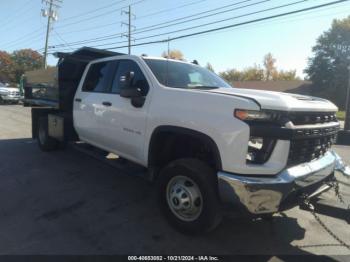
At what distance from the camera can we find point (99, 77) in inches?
208

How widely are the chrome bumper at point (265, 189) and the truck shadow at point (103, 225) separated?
0.66 m

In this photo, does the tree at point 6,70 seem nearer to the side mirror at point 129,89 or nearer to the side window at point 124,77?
Result: the side window at point 124,77

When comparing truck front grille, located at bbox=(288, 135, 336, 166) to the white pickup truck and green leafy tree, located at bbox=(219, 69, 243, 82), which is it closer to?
the white pickup truck

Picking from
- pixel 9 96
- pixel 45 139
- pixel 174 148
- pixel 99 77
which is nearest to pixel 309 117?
pixel 174 148

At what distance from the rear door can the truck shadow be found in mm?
820

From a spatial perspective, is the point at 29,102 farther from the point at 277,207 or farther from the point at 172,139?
the point at 277,207

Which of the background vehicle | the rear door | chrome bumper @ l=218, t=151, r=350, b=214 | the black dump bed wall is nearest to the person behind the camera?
chrome bumper @ l=218, t=151, r=350, b=214

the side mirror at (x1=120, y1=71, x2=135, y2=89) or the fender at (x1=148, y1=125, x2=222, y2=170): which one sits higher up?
the side mirror at (x1=120, y1=71, x2=135, y2=89)

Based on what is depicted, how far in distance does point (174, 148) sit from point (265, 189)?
1.40 meters

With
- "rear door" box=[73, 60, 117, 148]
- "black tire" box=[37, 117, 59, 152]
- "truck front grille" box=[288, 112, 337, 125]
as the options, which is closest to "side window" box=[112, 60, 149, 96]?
"rear door" box=[73, 60, 117, 148]

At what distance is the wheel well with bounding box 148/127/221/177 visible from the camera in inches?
142

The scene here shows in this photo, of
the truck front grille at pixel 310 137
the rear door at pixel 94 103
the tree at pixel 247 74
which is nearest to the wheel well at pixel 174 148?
the truck front grille at pixel 310 137

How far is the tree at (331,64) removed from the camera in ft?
129

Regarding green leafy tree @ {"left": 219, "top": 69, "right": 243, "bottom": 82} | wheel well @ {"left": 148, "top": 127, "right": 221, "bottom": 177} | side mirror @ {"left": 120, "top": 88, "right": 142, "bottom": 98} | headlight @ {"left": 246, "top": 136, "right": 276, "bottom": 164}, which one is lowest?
wheel well @ {"left": 148, "top": 127, "right": 221, "bottom": 177}
